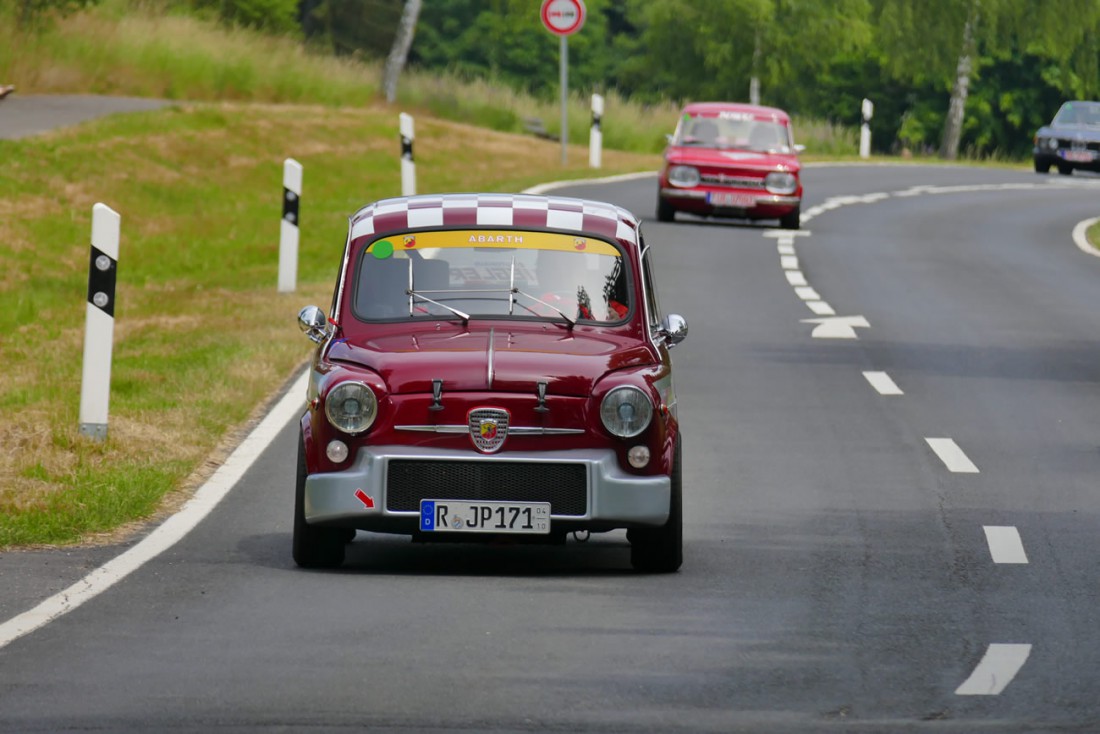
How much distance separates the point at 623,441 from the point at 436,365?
33.0 inches

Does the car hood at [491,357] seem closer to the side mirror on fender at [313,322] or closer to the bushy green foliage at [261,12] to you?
the side mirror on fender at [313,322]

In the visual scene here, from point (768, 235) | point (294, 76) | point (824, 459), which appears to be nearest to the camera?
point (824, 459)

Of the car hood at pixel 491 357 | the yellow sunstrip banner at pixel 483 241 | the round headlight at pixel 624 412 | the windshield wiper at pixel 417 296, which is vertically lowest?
the round headlight at pixel 624 412

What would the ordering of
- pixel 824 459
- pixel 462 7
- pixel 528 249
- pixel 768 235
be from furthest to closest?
pixel 462 7 → pixel 768 235 → pixel 824 459 → pixel 528 249

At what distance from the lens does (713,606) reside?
955cm

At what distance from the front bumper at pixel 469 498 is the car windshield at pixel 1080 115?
43181 mm

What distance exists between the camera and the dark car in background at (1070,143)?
5131cm

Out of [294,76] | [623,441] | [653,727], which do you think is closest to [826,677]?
[653,727]

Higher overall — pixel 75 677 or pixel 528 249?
pixel 528 249

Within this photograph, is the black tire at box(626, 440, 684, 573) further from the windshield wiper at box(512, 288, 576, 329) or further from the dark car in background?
the dark car in background

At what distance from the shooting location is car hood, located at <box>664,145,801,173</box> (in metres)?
30.6

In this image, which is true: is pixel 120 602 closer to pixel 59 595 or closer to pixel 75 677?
pixel 59 595

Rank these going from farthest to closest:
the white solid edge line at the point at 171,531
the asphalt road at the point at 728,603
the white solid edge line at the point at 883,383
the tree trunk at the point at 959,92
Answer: the tree trunk at the point at 959,92
the white solid edge line at the point at 883,383
the white solid edge line at the point at 171,531
the asphalt road at the point at 728,603

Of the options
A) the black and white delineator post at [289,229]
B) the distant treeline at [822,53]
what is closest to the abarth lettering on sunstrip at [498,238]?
the black and white delineator post at [289,229]
